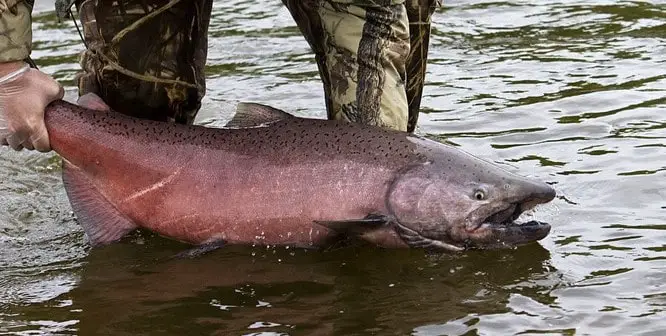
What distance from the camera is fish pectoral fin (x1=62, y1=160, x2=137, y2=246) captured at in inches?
194

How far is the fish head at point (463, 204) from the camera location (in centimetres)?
438

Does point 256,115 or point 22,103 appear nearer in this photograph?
point 22,103

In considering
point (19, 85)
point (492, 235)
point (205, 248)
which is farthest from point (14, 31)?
point (492, 235)

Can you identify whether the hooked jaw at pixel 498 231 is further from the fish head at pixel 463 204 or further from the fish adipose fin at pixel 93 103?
the fish adipose fin at pixel 93 103

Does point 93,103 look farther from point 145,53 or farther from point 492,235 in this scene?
point 492,235

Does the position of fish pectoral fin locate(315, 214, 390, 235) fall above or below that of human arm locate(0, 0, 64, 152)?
below

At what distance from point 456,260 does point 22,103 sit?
67.8 inches

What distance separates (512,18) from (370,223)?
4979 mm

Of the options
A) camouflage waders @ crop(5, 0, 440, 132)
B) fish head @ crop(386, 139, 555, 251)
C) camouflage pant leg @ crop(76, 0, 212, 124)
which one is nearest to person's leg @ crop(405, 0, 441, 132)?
camouflage waders @ crop(5, 0, 440, 132)

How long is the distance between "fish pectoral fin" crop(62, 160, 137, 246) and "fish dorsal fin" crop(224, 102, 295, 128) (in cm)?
59

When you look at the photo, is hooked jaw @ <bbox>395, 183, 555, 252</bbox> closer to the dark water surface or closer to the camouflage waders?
the dark water surface

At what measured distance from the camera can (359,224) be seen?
4391mm

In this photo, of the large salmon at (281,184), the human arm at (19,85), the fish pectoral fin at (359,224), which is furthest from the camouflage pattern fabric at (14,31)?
the fish pectoral fin at (359,224)

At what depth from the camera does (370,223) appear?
4398 millimetres
